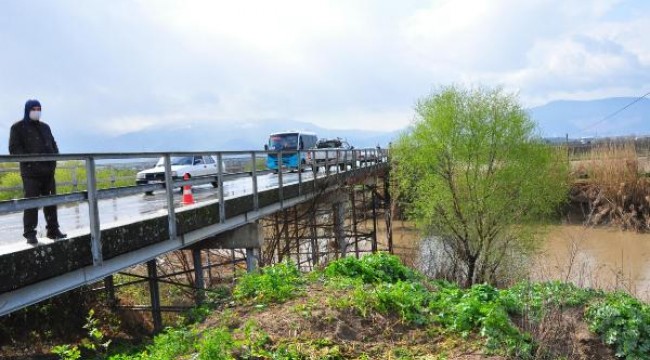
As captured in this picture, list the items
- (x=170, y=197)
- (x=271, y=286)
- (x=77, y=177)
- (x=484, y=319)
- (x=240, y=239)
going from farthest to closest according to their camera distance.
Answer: (x=77, y=177), (x=240, y=239), (x=170, y=197), (x=271, y=286), (x=484, y=319)

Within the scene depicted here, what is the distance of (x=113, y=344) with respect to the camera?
9.15 metres

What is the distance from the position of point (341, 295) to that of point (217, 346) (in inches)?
74.9

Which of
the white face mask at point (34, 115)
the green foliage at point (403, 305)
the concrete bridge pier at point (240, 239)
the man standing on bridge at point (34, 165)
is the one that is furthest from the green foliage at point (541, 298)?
the concrete bridge pier at point (240, 239)

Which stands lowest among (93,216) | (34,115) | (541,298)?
(541,298)

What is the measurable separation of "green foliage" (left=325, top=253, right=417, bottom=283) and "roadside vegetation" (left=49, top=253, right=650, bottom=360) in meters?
0.89

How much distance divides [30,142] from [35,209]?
0.72 meters

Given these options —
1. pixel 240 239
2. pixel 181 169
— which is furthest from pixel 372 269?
pixel 181 169

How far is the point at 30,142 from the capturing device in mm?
5824

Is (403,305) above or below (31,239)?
below

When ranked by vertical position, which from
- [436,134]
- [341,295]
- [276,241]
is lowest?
[276,241]

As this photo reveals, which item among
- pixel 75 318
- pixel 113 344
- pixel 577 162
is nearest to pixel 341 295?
pixel 113 344

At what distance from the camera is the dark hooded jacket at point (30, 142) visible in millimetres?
5703

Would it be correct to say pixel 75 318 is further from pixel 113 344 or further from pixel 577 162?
pixel 577 162

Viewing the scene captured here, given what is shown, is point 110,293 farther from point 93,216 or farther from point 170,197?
point 93,216
